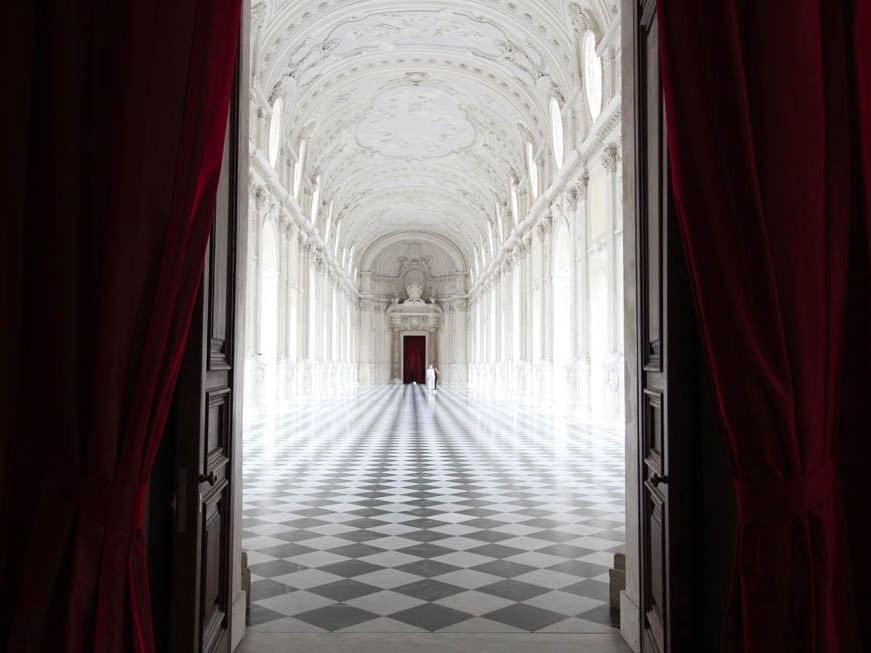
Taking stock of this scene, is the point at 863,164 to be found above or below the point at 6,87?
below

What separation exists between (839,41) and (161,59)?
2.18m

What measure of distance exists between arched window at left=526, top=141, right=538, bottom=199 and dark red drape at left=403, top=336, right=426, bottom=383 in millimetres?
24100

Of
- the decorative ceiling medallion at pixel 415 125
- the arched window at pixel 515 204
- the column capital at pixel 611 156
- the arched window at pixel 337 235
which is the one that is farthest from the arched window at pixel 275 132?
the arched window at pixel 337 235

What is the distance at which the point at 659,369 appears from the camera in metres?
2.84

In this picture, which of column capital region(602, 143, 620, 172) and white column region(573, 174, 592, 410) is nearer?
column capital region(602, 143, 620, 172)

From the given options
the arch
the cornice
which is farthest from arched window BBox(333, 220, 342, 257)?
the cornice

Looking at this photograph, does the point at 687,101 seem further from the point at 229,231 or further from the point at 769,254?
the point at 229,231

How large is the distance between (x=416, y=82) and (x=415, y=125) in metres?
4.13

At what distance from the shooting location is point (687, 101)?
94.3 inches

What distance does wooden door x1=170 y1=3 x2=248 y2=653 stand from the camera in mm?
2564

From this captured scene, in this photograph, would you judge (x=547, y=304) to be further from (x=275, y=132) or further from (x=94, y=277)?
(x=94, y=277)

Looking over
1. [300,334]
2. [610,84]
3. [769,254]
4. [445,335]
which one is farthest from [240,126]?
[445,335]

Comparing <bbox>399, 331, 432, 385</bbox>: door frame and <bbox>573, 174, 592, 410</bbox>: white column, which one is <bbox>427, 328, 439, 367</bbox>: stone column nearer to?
<bbox>399, 331, 432, 385</bbox>: door frame

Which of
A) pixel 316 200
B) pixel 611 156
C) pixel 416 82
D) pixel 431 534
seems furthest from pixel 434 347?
pixel 431 534
